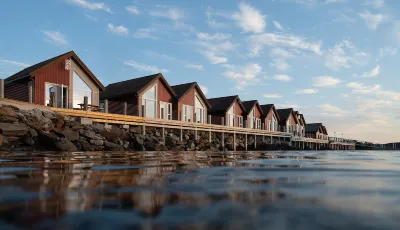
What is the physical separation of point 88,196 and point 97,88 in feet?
83.6

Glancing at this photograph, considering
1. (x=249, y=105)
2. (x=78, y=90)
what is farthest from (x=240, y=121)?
(x=78, y=90)

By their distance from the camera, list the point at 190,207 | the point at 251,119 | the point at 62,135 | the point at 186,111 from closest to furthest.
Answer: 1. the point at 190,207
2. the point at 62,135
3. the point at 186,111
4. the point at 251,119

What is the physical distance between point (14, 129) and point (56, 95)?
30.6ft

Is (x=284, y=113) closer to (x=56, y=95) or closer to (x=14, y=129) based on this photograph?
(x=56, y=95)

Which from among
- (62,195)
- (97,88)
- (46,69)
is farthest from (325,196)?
(97,88)

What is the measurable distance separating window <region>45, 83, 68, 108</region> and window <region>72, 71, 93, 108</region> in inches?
32.7

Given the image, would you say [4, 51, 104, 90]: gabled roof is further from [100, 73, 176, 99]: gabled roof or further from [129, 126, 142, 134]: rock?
[129, 126, 142, 134]: rock

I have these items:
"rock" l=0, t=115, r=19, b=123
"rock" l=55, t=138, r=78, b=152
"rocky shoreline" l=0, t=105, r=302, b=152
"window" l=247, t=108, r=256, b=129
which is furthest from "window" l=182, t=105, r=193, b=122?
"rock" l=0, t=115, r=19, b=123

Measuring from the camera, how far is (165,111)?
31.2 metres

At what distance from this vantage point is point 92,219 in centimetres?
171

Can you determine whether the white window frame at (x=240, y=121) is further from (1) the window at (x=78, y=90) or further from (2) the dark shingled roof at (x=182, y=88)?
(1) the window at (x=78, y=90)


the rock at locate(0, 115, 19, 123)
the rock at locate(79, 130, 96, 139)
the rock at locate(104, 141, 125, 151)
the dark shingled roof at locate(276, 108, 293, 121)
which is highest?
the dark shingled roof at locate(276, 108, 293, 121)

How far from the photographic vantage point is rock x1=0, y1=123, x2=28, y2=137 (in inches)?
563

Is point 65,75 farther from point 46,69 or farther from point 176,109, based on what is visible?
point 176,109
